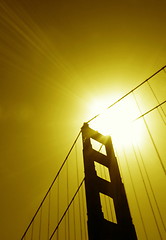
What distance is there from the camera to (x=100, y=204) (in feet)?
8.34

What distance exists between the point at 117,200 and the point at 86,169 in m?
0.57

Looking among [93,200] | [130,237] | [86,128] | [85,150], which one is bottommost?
[130,237]

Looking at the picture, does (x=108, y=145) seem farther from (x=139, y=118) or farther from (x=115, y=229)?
(x=139, y=118)

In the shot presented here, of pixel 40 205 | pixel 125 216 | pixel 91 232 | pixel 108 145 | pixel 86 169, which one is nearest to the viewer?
pixel 91 232

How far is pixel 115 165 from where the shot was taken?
321cm

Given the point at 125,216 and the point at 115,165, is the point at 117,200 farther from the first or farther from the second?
the point at 115,165

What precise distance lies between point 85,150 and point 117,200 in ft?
2.85

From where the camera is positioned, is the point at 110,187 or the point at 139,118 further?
the point at 139,118

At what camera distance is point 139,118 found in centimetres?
544

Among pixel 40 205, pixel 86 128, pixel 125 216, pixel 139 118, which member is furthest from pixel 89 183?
pixel 40 205

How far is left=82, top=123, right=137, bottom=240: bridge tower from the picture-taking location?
7.70 ft

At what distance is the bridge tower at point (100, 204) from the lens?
92.4 inches

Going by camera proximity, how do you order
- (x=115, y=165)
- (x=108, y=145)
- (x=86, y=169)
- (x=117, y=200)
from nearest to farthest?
1. (x=117, y=200)
2. (x=86, y=169)
3. (x=115, y=165)
4. (x=108, y=145)

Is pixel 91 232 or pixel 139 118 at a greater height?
pixel 139 118
